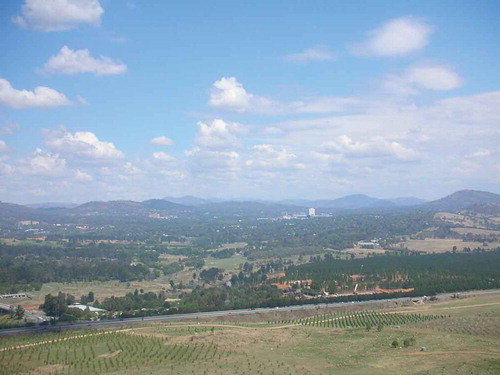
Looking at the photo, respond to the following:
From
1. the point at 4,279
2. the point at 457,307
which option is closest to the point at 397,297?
the point at 457,307

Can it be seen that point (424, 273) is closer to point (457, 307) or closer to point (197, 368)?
point (457, 307)

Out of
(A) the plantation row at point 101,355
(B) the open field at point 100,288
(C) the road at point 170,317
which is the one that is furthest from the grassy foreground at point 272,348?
(B) the open field at point 100,288

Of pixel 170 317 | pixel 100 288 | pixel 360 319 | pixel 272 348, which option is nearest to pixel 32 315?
pixel 170 317

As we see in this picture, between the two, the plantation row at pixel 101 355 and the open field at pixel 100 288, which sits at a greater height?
the plantation row at pixel 101 355

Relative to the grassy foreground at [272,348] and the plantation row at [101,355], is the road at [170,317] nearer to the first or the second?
the grassy foreground at [272,348]

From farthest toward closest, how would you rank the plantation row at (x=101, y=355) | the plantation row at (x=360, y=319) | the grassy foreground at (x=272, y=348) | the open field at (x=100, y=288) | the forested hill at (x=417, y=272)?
1. the open field at (x=100, y=288)
2. the forested hill at (x=417, y=272)
3. the plantation row at (x=360, y=319)
4. the plantation row at (x=101, y=355)
5. the grassy foreground at (x=272, y=348)

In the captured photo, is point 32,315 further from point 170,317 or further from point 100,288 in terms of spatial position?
point 100,288

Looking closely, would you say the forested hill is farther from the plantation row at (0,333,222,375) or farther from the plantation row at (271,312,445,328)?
the plantation row at (0,333,222,375)
